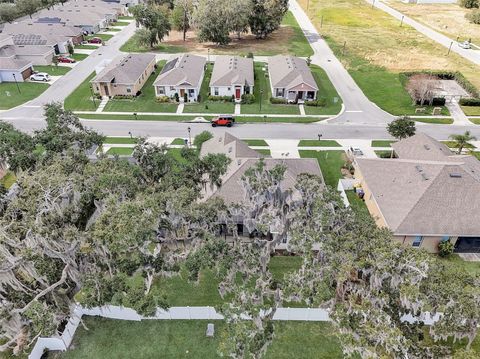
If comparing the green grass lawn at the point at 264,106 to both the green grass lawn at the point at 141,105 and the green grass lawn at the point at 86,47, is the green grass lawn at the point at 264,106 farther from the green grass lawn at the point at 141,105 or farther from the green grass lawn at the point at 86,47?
the green grass lawn at the point at 86,47

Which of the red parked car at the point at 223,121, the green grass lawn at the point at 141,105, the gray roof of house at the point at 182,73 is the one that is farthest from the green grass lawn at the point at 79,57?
the red parked car at the point at 223,121

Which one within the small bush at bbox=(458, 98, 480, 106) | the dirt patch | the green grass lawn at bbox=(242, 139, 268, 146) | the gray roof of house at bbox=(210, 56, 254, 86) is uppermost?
the gray roof of house at bbox=(210, 56, 254, 86)

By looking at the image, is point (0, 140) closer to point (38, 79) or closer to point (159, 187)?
point (159, 187)

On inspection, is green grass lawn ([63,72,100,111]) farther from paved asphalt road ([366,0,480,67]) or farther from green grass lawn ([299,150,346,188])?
paved asphalt road ([366,0,480,67])

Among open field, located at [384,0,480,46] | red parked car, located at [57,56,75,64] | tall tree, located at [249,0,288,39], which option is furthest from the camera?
open field, located at [384,0,480,46]

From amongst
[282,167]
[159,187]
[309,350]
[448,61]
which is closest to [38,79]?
[159,187]

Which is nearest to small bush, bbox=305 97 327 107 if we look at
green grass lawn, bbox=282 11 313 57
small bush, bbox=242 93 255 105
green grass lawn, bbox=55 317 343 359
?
small bush, bbox=242 93 255 105
